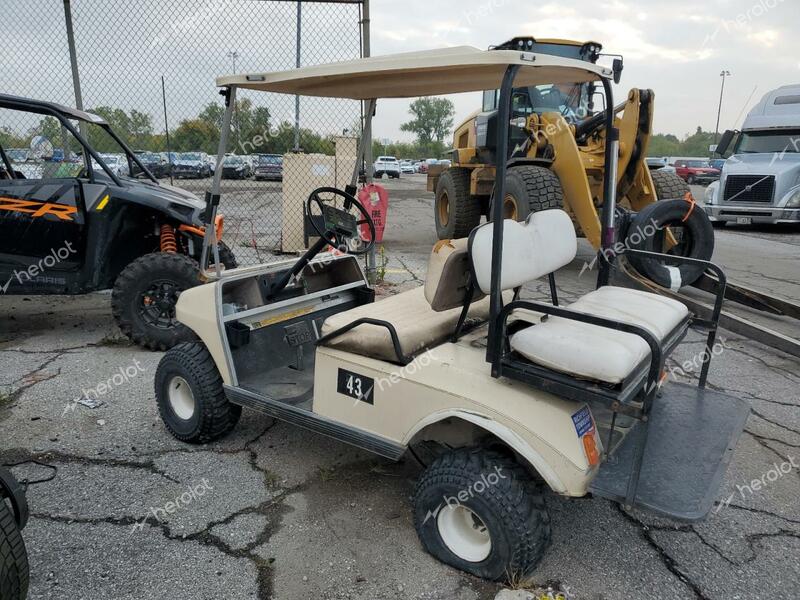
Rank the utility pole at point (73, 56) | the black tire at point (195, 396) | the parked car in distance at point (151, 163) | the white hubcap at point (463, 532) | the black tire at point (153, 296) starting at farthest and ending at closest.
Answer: the utility pole at point (73, 56) < the parked car in distance at point (151, 163) < the black tire at point (153, 296) < the black tire at point (195, 396) < the white hubcap at point (463, 532)

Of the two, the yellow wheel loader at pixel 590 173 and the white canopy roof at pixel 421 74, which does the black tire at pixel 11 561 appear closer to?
the white canopy roof at pixel 421 74

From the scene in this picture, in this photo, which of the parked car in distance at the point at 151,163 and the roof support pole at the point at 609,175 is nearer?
the roof support pole at the point at 609,175

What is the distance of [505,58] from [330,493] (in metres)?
2.08

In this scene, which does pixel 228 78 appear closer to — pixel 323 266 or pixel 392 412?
pixel 323 266

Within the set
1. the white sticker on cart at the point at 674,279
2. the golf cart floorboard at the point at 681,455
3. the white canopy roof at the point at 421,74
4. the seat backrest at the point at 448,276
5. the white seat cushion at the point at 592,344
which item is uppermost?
the white canopy roof at the point at 421,74

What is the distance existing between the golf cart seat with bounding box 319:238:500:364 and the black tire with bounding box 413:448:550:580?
1.68 feet

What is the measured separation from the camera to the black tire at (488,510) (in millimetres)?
2057

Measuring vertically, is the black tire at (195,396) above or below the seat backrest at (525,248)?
below

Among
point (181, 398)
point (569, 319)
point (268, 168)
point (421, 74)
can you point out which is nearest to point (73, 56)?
point (181, 398)

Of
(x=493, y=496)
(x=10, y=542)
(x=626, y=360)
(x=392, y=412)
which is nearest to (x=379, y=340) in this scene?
(x=392, y=412)

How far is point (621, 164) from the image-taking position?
248 inches

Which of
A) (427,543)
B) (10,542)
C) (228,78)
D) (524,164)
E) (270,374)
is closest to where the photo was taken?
(10,542)

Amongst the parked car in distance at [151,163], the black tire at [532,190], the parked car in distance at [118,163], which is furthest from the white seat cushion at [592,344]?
the parked car in distance at [151,163]

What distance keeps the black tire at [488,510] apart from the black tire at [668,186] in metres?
5.62
